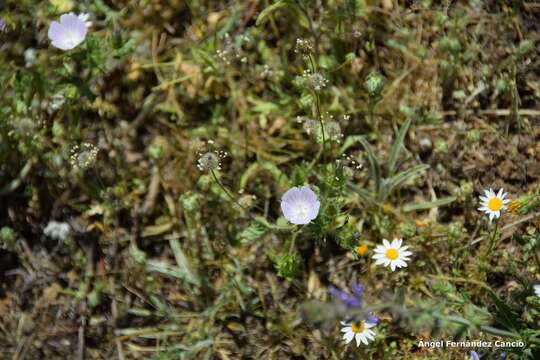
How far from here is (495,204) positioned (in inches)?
109

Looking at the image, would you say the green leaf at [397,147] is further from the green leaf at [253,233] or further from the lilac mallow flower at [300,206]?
the green leaf at [253,233]

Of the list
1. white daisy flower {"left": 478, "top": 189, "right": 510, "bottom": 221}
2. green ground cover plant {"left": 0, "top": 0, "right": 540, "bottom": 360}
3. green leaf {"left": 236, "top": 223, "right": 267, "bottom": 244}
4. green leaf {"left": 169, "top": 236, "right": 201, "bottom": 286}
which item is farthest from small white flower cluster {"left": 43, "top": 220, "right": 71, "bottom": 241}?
white daisy flower {"left": 478, "top": 189, "right": 510, "bottom": 221}

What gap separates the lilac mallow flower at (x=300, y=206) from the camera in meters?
2.60

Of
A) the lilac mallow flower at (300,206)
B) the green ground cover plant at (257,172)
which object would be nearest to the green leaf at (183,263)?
the green ground cover plant at (257,172)

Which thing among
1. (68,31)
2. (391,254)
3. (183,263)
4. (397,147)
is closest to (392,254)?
(391,254)

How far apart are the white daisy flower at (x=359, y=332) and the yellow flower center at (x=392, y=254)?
324 mm

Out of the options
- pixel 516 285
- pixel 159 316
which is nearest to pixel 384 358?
pixel 516 285

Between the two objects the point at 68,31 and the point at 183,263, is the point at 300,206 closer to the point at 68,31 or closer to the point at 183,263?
the point at 183,263

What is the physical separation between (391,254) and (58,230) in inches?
66.1

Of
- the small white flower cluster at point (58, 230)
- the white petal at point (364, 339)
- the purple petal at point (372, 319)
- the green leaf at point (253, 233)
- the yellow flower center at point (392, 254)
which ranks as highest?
the small white flower cluster at point (58, 230)

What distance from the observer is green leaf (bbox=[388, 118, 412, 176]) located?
3047mm

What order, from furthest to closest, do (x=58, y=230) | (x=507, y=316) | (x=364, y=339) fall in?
(x=58, y=230) → (x=364, y=339) → (x=507, y=316)

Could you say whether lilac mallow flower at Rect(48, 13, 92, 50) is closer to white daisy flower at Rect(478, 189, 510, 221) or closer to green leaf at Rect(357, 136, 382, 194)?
green leaf at Rect(357, 136, 382, 194)

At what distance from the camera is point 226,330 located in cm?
297
